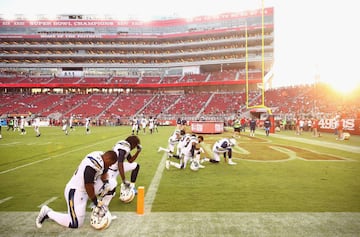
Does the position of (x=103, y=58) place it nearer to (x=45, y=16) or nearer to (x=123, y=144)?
(x=45, y=16)

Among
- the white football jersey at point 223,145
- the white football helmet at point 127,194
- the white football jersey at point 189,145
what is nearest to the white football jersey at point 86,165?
the white football helmet at point 127,194

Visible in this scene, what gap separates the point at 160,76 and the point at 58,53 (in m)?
26.9

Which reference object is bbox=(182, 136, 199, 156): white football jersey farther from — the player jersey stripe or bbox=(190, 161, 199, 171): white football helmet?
the player jersey stripe

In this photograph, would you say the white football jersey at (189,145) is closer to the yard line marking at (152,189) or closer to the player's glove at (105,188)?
the yard line marking at (152,189)

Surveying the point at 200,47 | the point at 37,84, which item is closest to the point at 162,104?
the point at 200,47

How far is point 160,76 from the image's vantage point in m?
62.4

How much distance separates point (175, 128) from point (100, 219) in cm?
3134

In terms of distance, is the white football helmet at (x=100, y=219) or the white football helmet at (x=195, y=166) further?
the white football helmet at (x=195, y=166)

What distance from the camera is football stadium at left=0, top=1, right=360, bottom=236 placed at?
14.5ft

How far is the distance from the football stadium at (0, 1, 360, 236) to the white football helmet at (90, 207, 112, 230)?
22 mm

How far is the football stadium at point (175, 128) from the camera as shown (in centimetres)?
442

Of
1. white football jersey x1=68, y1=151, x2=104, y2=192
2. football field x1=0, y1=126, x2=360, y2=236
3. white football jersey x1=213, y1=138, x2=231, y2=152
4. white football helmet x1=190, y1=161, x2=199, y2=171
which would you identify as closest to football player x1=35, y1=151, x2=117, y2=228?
white football jersey x1=68, y1=151, x2=104, y2=192

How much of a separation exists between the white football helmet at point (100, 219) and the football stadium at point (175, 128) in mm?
22

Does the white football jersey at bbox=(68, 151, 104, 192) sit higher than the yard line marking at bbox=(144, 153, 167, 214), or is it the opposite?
the white football jersey at bbox=(68, 151, 104, 192)
